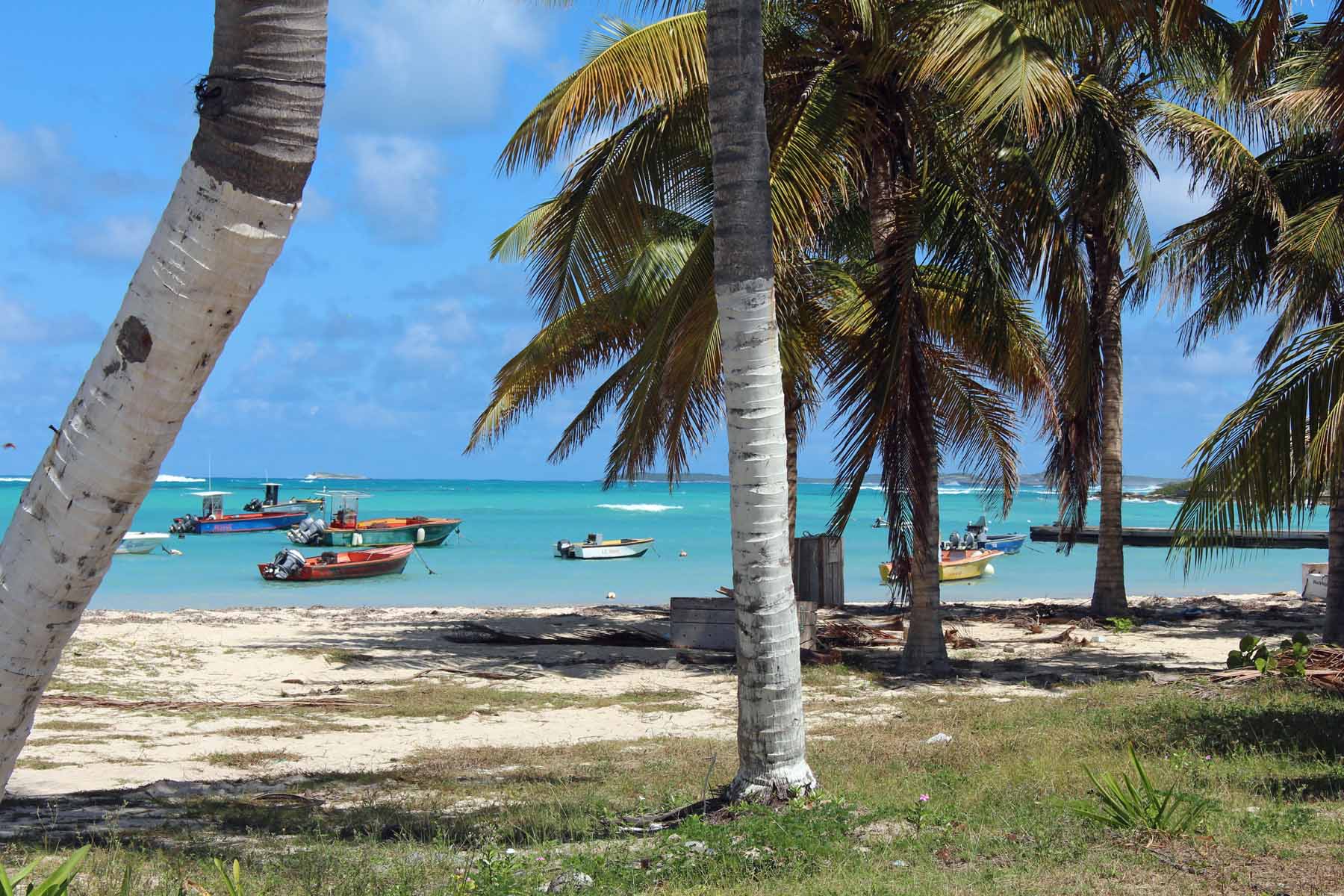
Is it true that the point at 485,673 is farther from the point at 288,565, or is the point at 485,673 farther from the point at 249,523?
the point at 249,523

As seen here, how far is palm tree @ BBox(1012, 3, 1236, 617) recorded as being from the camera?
1232 centimetres

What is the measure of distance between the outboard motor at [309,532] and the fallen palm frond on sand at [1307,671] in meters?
35.4

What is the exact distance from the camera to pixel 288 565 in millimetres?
29844

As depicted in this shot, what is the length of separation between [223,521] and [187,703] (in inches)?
1722

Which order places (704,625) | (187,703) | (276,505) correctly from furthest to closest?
(276,505) → (704,625) → (187,703)

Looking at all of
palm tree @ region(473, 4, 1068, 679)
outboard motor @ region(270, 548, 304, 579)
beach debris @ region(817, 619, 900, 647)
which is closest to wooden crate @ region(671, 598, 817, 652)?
beach debris @ region(817, 619, 900, 647)

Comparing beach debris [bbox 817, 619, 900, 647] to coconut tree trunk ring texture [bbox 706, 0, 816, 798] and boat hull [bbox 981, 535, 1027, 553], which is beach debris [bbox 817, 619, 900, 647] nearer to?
coconut tree trunk ring texture [bbox 706, 0, 816, 798]

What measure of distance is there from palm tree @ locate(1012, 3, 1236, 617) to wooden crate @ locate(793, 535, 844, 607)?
3721mm

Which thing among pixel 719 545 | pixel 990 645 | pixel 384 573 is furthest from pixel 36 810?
pixel 719 545

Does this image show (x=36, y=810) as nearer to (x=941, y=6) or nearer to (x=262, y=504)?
(x=941, y=6)

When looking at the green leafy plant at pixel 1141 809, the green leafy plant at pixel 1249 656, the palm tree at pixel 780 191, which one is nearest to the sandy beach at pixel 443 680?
the green leafy plant at pixel 1249 656

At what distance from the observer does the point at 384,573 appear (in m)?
30.8

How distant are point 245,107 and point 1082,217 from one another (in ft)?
49.1

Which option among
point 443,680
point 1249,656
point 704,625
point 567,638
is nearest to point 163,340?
point 443,680
